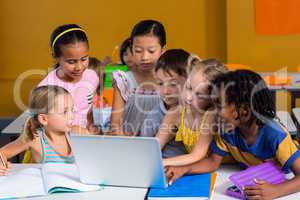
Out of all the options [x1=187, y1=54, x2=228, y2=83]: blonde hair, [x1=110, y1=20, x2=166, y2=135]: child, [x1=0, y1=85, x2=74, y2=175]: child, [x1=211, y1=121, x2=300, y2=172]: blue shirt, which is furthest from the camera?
[x1=110, y1=20, x2=166, y2=135]: child

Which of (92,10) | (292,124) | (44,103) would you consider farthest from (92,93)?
(92,10)

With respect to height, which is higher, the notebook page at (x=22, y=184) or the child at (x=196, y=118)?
the child at (x=196, y=118)

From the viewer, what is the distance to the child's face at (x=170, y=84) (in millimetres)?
2513

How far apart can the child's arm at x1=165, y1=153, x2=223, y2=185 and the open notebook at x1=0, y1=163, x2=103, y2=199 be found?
266 millimetres

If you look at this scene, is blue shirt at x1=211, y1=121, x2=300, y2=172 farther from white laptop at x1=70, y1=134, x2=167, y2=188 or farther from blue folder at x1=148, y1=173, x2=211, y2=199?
white laptop at x1=70, y1=134, x2=167, y2=188

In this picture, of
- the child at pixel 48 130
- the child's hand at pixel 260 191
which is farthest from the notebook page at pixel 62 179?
the child's hand at pixel 260 191

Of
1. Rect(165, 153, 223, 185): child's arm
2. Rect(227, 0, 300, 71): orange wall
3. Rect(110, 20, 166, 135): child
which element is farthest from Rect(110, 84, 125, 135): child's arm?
Rect(227, 0, 300, 71): orange wall

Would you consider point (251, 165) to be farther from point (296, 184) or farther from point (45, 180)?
point (45, 180)

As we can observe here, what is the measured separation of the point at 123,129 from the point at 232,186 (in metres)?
1.00

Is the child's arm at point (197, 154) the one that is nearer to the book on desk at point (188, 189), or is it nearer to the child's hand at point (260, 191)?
the book on desk at point (188, 189)

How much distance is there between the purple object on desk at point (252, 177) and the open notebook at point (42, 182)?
474 millimetres

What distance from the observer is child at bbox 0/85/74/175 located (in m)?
2.47

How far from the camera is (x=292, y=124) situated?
9.60 feet

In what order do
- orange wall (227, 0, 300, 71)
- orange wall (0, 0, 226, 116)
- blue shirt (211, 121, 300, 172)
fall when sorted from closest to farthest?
blue shirt (211, 121, 300, 172) → orange wall (227, 0, 300, 71) → orange wall (0, 0, 226, 116)
